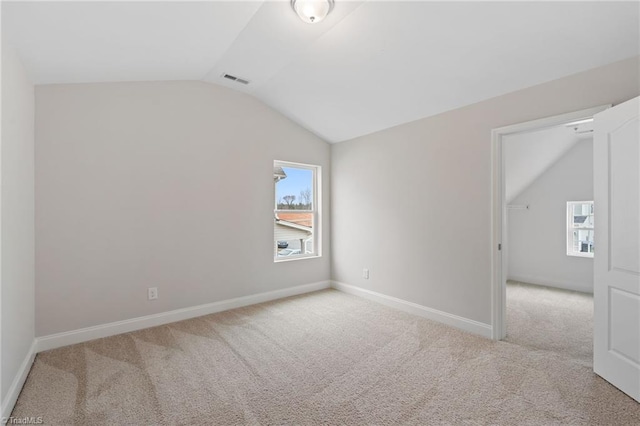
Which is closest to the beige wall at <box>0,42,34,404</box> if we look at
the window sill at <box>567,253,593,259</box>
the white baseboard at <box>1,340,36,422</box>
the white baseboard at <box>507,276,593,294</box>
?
the white baseboard at <box>1,340,36,422</box>

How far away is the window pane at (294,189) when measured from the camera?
4384 mm

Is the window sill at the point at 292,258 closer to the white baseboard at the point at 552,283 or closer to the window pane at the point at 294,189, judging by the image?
the window pane at the point at 294,189

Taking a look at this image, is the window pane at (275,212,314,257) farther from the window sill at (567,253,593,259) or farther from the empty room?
the window sill at (567,253,593,259)

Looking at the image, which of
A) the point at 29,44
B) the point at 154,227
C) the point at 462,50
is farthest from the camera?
the point at 154,227

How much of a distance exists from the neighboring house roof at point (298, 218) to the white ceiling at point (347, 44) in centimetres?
186

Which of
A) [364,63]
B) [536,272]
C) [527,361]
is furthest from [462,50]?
[536,272]

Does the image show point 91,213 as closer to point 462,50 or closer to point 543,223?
point 462,50

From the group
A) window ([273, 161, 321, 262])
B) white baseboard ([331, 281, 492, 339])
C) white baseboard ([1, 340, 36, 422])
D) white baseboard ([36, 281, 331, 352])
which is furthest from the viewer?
window ([273, 161, 321, 262])

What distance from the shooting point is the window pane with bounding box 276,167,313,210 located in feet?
14.4

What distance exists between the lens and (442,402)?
193 centimetres

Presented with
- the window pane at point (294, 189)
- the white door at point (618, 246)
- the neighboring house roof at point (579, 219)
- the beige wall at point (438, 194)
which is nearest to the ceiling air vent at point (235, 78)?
the window pane at point (294, 189)

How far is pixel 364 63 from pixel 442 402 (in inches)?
113

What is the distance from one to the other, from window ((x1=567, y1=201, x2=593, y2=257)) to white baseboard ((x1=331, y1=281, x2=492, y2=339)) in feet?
10.2

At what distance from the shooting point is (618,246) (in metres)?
2.09
